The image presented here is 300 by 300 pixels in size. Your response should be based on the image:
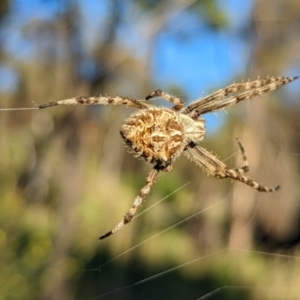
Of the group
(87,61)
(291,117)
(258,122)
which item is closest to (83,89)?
(87,61)

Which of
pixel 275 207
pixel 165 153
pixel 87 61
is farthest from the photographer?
pixel 275 207

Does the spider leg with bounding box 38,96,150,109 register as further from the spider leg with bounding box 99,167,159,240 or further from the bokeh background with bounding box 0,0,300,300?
the bokeh background with bounding box 0,0,300,300

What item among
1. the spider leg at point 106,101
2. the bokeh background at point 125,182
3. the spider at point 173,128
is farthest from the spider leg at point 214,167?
the bokeh background at point 125,182

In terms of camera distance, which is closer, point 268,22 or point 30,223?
point 30,223


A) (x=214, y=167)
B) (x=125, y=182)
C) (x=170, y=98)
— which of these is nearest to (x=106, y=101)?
(x=170, y=98)

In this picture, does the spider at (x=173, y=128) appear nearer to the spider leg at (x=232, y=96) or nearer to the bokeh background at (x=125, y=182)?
the spider leg at (x=232, y=96)

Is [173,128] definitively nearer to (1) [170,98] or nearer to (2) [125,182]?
(1) [170,98]

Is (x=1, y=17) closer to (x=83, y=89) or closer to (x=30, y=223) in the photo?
(x=83, y=89)
